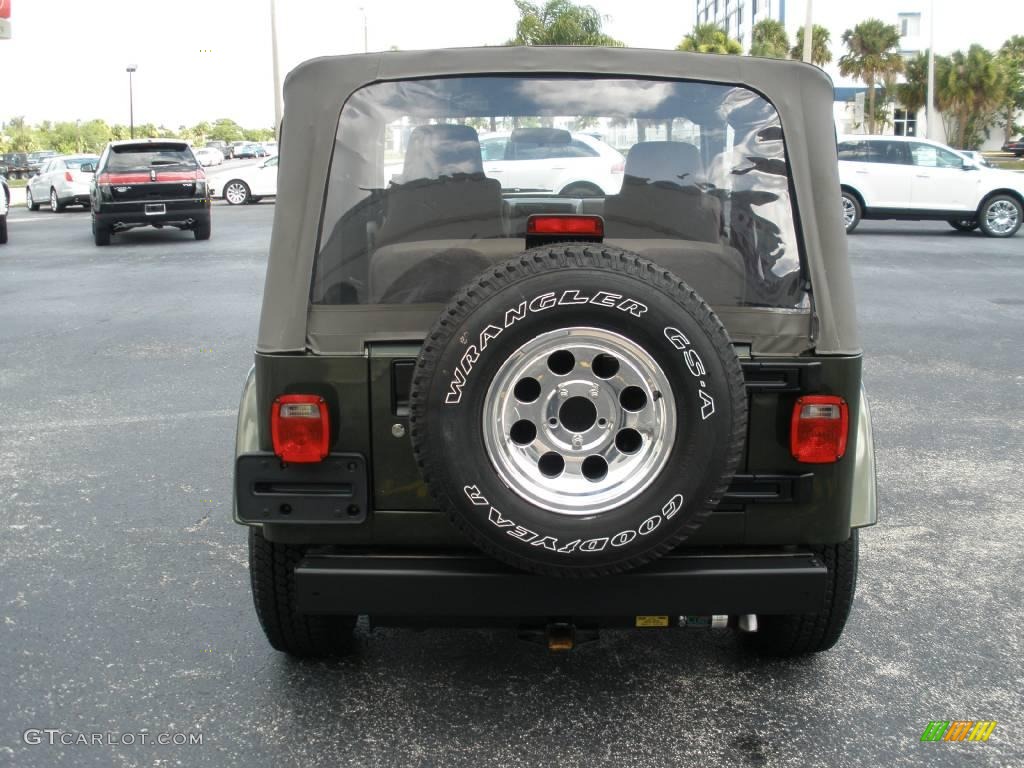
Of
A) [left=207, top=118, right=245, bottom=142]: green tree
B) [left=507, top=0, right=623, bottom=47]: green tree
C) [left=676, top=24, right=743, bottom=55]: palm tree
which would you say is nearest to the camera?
[left=507, top=0, right=623, bottom=47]: green tree

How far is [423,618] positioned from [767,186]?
1.58m

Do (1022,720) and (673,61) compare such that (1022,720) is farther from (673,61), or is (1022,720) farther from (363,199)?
(363,199)

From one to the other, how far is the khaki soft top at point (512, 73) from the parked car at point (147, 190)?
678 inches

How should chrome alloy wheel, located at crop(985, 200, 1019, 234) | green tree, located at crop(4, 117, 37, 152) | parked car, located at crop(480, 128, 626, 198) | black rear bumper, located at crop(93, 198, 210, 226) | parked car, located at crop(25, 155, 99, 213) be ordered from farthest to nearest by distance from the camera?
green tree, located at crop(4, 117, 37, 152), parked car, located at crop(25, 155, 99, 213), chrome alloy wheel, located at crop(985, 200, 1019, 234), black rear bumper, located at crop(93, 198, 210, 226), parked car, located at crop(480, 128, 626, 198)

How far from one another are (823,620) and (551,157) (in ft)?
5.92

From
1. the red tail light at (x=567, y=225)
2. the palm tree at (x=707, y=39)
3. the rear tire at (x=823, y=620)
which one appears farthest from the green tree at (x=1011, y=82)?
the red tail light at (x=567, y=225)

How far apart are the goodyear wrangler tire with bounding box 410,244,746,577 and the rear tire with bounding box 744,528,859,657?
2.56 feet

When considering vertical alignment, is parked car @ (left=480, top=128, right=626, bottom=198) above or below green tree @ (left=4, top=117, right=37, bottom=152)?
below

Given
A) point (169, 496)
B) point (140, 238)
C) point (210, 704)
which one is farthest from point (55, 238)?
→ point (210, 704)

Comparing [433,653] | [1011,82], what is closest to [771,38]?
[1011,82]

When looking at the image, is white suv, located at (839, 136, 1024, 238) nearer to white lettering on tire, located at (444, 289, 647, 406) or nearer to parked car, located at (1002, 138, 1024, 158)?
white lettering on tire, located at (444, 289, 647, 406)

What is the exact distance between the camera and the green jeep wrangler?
2834 millimetres

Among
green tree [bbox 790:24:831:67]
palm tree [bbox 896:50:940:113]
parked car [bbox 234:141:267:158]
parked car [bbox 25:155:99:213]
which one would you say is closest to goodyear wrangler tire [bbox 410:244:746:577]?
parked car [bbox 25:155:99:213]

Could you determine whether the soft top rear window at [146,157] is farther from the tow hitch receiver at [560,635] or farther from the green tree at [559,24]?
Result: the green tree at [559,24]
